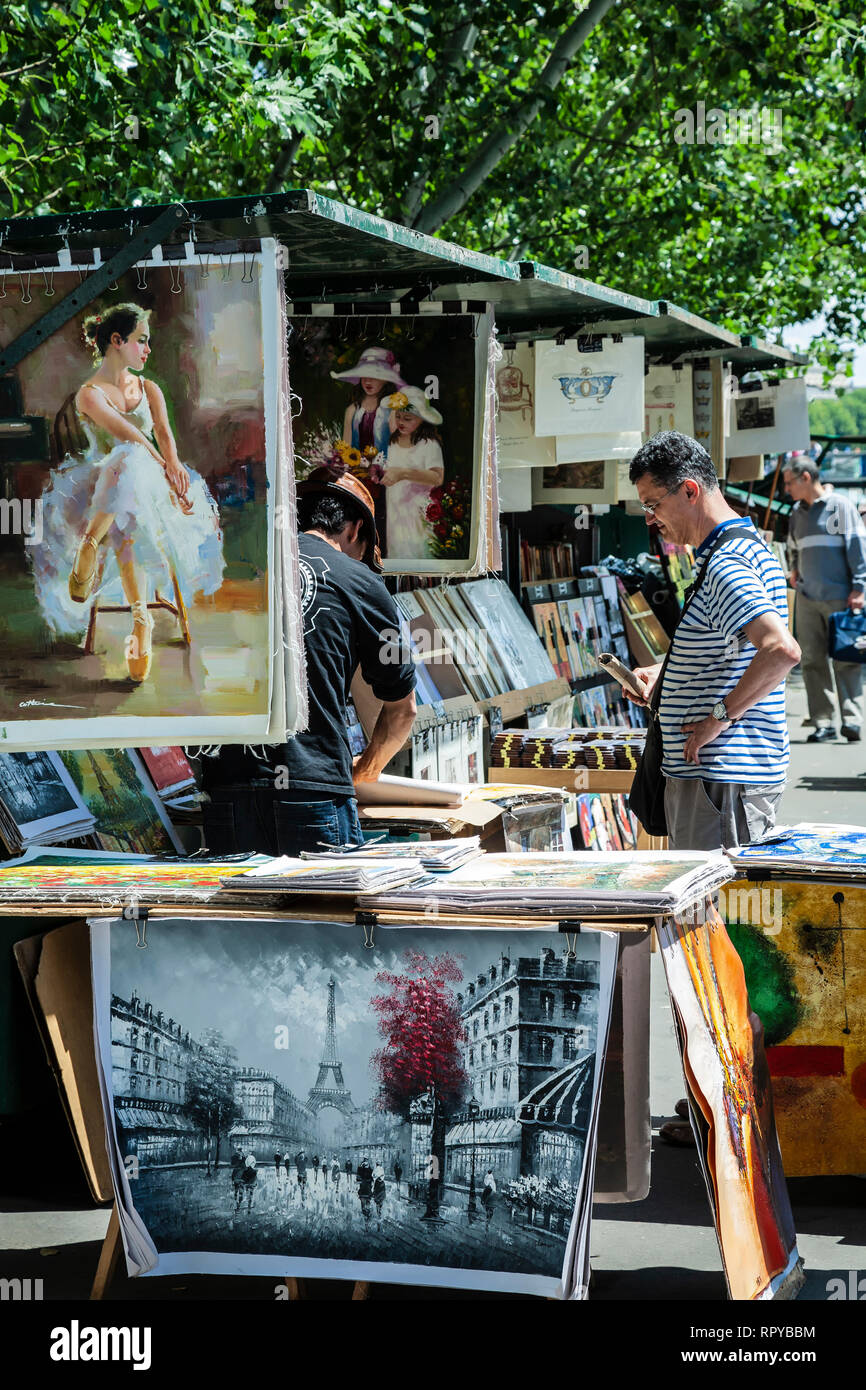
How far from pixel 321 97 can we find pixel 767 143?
758cm

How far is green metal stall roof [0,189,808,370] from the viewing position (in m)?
3.77

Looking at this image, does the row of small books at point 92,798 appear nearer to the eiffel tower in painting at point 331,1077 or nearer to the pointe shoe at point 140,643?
the pointe shoe at point 140,643

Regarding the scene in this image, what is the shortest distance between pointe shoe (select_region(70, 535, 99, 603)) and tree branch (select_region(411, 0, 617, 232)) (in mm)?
9316

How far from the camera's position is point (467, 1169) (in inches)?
131

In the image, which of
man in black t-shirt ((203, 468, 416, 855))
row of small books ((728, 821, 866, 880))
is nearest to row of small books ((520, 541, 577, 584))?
man in black t-shirt ((203, 468, 416, 855))

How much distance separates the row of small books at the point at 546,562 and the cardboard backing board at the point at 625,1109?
5.99m

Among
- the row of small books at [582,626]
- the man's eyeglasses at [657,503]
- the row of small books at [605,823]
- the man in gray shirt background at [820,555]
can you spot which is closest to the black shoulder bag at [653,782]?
the man's eyeglasses at [657,503]

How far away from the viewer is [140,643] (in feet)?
12.8

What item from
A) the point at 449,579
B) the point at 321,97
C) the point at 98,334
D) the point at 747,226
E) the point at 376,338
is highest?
the point at 747,226

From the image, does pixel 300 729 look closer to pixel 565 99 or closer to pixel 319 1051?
pixel 319 1051

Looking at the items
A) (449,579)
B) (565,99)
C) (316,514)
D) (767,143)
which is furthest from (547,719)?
(767,143)

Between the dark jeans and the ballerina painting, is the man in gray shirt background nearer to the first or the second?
the ballerina painting

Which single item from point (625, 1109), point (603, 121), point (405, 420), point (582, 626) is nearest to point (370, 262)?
point (405, 420)

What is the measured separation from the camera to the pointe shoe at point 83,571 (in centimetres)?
391
